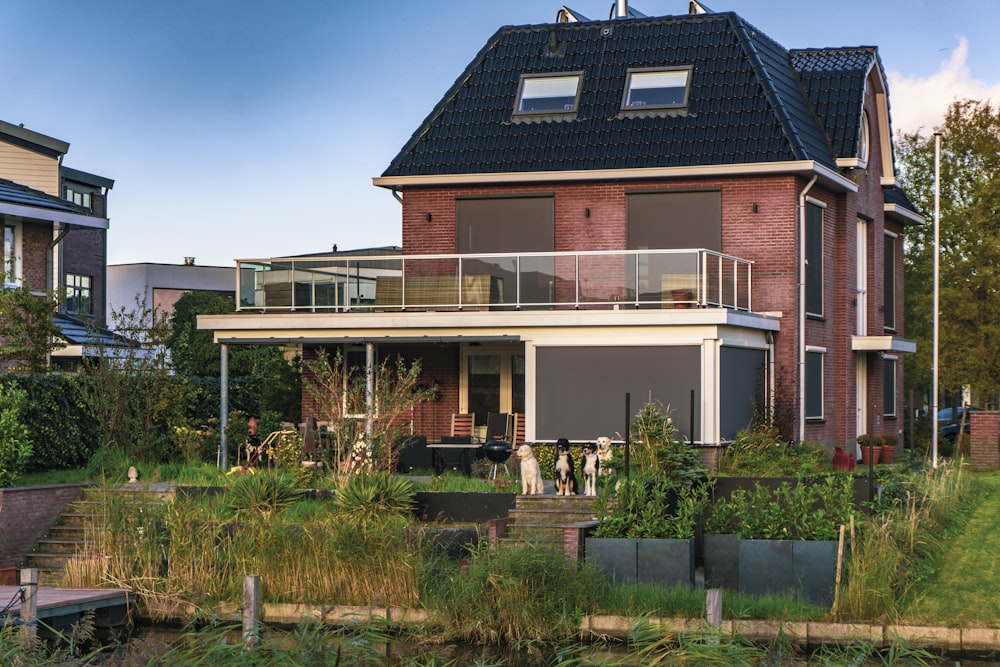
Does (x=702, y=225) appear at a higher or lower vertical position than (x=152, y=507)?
higher

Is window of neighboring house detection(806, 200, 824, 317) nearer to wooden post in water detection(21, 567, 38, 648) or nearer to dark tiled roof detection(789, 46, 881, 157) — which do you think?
dark tiled roof detection(789, 46, 881, 157)

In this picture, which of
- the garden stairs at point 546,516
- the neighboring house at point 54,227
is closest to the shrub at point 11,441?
the neighboring house at point 54,227

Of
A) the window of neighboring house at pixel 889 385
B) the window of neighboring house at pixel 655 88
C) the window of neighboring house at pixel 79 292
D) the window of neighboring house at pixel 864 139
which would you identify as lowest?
the window of neighboring house at pixel 889 385

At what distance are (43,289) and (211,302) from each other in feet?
52.1

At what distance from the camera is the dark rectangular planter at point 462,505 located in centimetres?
1948

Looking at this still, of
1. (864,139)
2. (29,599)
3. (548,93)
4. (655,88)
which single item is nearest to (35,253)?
(548,93)

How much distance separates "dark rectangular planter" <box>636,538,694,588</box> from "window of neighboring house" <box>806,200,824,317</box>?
11519 millimetres

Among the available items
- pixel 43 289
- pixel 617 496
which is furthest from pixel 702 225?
pixel 43 289

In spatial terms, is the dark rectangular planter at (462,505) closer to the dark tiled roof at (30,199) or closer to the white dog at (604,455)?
the white dog at (604,455)

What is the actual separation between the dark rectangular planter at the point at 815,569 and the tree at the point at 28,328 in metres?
14.3

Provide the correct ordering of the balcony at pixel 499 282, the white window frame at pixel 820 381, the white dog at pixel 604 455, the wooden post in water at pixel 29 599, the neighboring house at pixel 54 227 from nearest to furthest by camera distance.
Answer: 1. the wooden post in water at pixel 29 599
2. the white dog at pixel 604 455
3. the balcony at pixel 499 282
4. the white window frame at pixel 820 381
5. the neighboring house at pixel 54 227

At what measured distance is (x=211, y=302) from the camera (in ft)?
157

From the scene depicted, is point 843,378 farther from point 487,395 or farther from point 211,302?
point 211,302

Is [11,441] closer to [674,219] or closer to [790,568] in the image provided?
[790,568]
